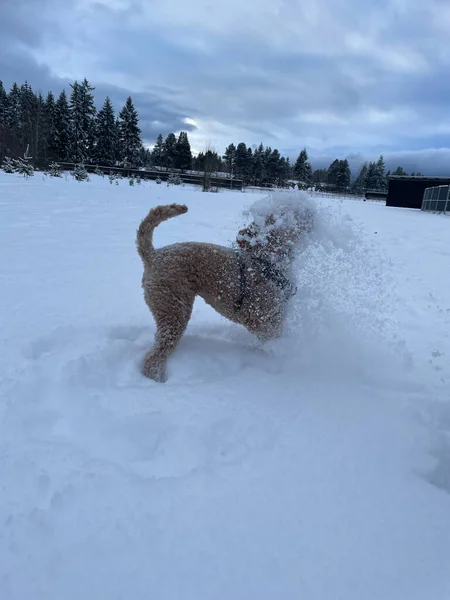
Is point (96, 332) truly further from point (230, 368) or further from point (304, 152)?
point (304, 152)

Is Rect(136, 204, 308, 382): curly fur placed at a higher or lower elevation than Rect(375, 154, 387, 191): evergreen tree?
lower

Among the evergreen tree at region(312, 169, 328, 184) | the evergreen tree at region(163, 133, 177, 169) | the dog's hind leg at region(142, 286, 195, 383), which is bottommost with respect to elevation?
the dog's hind leg at region(142, 286, 195, 383)

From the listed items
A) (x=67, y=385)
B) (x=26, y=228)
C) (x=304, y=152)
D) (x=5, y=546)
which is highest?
(x=304, y=152)

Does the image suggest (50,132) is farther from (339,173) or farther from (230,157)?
(339,173)

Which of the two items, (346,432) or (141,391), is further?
(141,391)

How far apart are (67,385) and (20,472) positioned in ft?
2.18

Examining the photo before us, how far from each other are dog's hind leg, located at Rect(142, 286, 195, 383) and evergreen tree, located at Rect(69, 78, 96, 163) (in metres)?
43.7

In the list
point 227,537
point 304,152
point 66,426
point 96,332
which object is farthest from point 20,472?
point 304,152

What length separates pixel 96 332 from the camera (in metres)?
2.97

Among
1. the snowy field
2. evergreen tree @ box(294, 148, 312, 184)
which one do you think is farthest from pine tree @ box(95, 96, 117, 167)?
the snowy field

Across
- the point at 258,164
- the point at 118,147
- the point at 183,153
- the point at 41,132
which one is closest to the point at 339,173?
the point at 258,164

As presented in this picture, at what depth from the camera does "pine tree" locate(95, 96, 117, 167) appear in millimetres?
43156

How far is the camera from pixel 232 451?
1.90 metres

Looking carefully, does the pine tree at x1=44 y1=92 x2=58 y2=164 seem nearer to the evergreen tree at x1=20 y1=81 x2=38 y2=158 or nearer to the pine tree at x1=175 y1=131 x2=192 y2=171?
the evergreen tree at x1=20 y1=81 x2=38 y2=158
